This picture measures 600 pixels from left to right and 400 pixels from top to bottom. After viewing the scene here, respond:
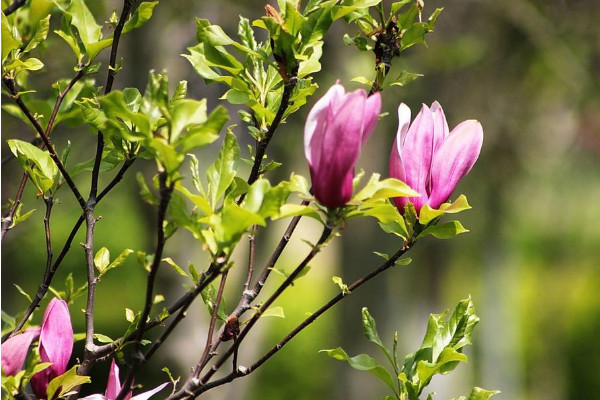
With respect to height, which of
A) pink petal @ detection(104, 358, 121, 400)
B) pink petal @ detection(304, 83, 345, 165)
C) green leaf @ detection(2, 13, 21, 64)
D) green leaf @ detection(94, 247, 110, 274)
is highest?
pink petal @ detection(304, 83, 345, 165)

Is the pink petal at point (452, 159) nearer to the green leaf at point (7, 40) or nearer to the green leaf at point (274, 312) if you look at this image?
the green leaf at point (274, 312)

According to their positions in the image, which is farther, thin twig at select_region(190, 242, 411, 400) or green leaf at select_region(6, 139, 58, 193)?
green leaf at select_region(6, 139, 58, 193)

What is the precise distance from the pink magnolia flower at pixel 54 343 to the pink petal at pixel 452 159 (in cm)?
42

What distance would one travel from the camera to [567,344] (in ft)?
27.5

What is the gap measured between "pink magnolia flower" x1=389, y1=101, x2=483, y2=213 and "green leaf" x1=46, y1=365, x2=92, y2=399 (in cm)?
39

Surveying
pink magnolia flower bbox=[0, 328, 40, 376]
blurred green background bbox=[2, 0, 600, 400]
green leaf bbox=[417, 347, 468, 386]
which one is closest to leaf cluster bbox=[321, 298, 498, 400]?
green leaf bbox=[417, 347, 468, 386]

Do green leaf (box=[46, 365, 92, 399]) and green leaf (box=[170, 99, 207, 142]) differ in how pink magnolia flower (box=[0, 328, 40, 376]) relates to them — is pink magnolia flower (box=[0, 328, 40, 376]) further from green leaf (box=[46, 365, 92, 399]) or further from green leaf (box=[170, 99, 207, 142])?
green leaf (box=[170, 99, 207, 142])

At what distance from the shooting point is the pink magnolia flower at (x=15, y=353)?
0.84 metres

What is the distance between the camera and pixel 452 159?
87 centimetres

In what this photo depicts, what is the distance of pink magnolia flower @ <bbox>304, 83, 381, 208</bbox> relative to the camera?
0.72 metres

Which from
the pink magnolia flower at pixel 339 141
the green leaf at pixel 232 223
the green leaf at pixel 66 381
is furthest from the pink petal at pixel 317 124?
the green leaf at pixel 66 381

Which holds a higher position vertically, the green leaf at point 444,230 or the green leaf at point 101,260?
the green leaf at point 444,230

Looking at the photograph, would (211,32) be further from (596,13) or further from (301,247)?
(301,247)

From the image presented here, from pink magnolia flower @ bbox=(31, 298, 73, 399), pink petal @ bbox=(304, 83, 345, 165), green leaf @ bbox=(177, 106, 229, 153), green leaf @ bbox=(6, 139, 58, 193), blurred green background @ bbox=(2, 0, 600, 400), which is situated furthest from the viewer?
blurred green background @ bbox=(2, 0, 600, 400)
